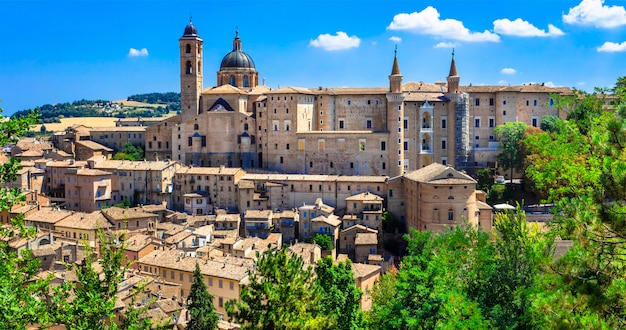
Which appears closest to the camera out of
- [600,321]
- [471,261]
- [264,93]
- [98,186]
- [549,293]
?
[600,321]

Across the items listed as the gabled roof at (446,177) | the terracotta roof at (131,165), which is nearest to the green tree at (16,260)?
the gabled roof at (446,177)

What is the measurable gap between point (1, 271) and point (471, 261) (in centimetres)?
1384

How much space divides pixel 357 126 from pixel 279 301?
46.8 metres

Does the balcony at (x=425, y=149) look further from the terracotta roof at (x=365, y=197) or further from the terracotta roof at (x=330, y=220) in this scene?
the terracotta roof at (x=330, y=220)

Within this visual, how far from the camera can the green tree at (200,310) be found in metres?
30.2

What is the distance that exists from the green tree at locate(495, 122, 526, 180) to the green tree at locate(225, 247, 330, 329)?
41.6 m

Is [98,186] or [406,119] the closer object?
[98,186]

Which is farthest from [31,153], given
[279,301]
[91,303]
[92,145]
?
[91,303]

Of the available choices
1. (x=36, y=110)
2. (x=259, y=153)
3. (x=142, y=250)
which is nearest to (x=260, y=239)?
(x=142, y=250)

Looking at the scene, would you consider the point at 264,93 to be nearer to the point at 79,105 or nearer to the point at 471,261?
the point at 471,261

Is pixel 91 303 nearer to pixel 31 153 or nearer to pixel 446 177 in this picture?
pixel 446 177

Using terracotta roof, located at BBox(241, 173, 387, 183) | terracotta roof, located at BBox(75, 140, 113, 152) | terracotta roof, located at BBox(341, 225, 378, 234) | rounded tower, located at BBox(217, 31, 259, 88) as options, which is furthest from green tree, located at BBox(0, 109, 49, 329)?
rounded tower, located at BBox(217, 31, 259, 88)

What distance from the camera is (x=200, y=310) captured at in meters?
30.7

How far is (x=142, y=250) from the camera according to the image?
41.7m
